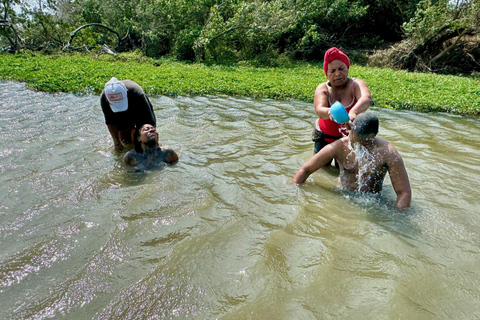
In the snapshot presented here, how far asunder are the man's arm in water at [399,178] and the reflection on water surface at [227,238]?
128 millimetres

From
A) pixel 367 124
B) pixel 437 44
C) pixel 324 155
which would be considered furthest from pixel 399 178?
pixel 437 44

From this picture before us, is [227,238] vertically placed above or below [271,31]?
below

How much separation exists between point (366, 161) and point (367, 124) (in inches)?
17.7

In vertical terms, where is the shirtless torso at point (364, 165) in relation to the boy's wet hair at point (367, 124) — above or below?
below

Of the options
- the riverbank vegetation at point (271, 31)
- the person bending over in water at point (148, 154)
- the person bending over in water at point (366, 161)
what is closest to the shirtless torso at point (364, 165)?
the person bending over in water at point (366, 161)

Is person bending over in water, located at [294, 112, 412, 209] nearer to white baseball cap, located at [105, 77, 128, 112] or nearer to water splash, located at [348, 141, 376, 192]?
water splash, located at [348, 141, 376, 192]

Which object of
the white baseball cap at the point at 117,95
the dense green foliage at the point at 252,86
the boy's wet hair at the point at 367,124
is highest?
the white baseball cap at the point at 117,95

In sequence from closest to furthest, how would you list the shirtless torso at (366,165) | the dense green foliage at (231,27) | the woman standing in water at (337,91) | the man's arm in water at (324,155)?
the shirtless torso at (366,165), the man's arm in water at (324,155), the woman standing in water at (337,91), the dense green foliage at (231,27)

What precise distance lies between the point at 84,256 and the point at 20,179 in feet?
6.77

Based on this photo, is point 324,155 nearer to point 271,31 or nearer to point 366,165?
point 366,165

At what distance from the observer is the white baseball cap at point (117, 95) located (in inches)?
173

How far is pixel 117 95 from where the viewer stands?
4.39 metres

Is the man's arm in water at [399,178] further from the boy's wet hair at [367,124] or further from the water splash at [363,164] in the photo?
the boy's wet hair at [367,124]

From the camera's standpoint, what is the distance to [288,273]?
7.84 feet
